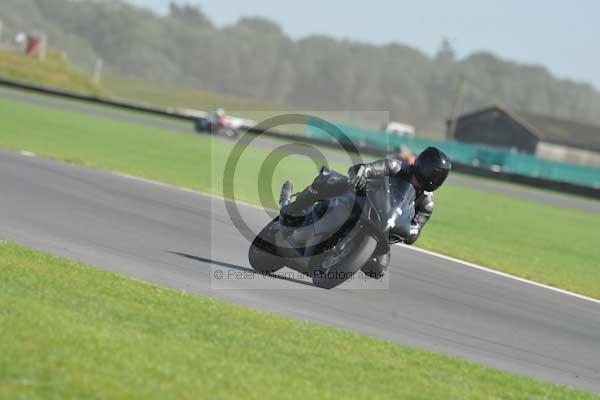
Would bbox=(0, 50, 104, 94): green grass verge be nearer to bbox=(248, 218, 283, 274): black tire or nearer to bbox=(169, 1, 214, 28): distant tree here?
bbox=(248, 218, 283, 274): black tire

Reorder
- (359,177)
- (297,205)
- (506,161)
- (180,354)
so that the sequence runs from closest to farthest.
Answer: (180,354) < (359,177) < (297,205) < (506,161)

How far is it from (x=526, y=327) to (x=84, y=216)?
534 centimetres

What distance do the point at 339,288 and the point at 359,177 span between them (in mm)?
1551

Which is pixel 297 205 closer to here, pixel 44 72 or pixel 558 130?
pixel 44 72

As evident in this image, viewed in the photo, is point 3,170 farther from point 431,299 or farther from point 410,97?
point 410,97

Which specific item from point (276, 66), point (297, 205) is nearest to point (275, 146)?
point (297, 205)

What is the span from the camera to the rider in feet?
28.2

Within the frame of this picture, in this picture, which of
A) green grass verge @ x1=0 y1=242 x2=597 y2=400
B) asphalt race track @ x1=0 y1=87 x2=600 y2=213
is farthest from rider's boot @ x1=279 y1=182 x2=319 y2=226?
asphalt race track @ x1=0 y1=87 x2=600 y2=213

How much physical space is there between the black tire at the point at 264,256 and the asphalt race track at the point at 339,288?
0.20 m

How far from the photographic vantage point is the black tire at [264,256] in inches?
377

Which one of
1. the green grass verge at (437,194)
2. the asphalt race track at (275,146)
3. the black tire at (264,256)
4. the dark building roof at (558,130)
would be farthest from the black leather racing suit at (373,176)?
the dark building roof at (558,130)

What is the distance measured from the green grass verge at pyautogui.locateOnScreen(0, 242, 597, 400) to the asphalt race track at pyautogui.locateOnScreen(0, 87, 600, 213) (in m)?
26.5

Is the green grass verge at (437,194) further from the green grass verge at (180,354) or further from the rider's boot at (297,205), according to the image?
the green grass verge at (180,354)

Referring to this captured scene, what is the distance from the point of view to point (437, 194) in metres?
28.9
